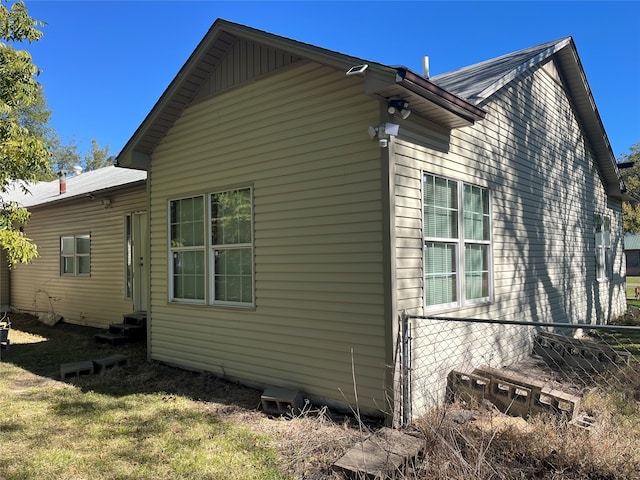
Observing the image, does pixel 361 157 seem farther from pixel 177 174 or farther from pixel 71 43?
pixel 71 43

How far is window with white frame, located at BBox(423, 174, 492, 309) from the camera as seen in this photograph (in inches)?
202

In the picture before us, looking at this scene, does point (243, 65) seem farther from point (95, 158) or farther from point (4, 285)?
point (95, 158)

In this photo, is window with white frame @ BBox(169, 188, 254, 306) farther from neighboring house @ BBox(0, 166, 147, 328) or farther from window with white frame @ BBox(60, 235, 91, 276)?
window with white frame @ BBox(60, 235, 91, 276)

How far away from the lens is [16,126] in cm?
719

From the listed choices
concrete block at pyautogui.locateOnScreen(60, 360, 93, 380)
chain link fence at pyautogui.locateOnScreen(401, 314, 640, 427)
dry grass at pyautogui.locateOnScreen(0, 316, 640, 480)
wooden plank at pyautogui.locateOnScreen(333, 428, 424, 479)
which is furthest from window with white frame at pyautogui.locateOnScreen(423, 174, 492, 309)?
concrete block at pyautogui.locateOnScreen(60, 360, 93, 380)

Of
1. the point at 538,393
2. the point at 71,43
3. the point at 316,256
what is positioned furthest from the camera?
the point at 71,43

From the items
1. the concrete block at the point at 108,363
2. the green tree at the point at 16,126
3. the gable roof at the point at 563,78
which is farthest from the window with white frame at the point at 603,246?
the green tree at the point at 16,126

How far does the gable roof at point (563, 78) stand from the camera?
6246 millimetres

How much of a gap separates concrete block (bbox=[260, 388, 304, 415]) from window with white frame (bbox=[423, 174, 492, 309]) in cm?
181

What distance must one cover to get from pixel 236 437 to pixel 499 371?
311 centimetres

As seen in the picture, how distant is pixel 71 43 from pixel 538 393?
1576 cm

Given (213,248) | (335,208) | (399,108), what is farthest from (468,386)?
(213,248)

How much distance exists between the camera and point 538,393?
15.0 ft

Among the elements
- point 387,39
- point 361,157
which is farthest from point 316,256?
point 387,39
